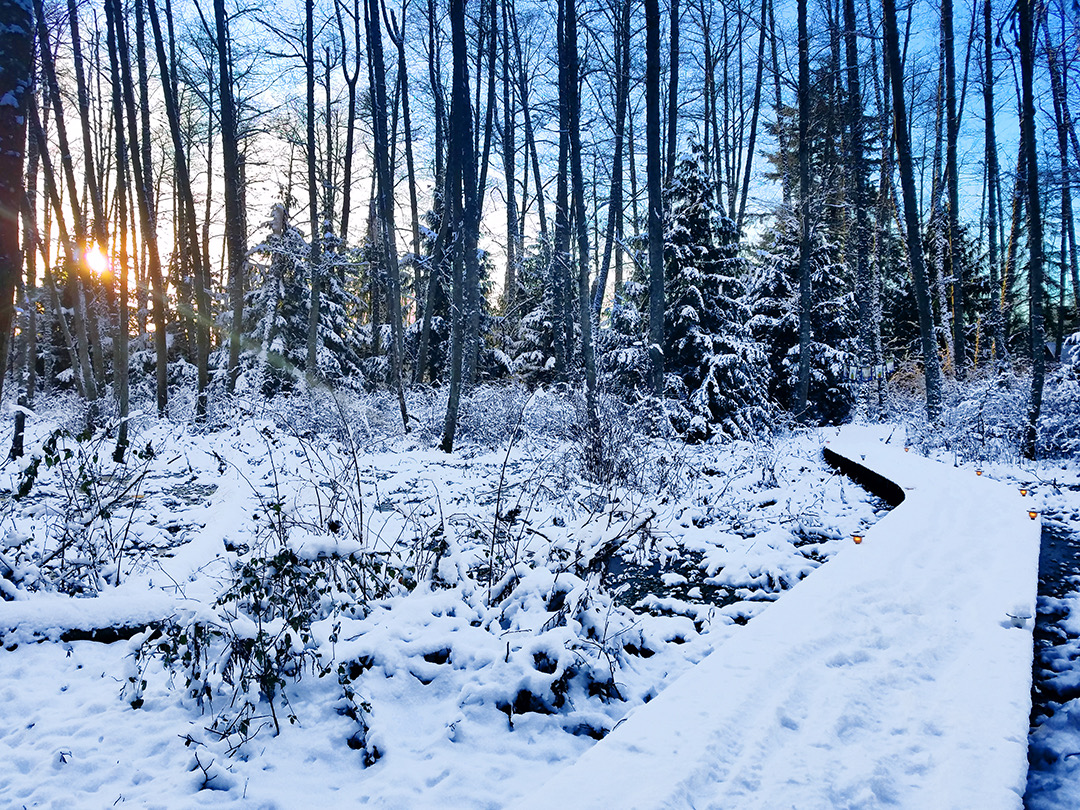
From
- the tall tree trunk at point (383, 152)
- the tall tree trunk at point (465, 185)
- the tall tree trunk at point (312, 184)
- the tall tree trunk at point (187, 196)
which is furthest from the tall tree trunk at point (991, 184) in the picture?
the tall tree trunk at point (187, 196)

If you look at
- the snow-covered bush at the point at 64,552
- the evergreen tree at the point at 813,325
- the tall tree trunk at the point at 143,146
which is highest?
the tall tree trunk at the point at 143,146

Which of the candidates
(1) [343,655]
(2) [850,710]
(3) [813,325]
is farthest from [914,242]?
(1) [343,655]

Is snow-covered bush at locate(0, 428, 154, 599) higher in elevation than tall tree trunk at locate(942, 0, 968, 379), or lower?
lower

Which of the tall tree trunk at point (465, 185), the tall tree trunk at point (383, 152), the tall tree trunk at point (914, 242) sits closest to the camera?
the tall tree trunk at point (465, 185)

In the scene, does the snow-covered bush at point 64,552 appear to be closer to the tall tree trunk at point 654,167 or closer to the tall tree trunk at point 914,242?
the tall tree trunk at point 654,167

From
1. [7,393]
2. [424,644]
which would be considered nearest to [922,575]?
[424,644]

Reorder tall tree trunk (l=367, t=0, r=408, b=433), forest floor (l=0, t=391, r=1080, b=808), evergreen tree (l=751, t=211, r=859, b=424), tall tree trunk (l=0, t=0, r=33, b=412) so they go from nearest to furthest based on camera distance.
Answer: forest floor (l=0, t=391, r=1080, b=808), tall tree trunk (l=0, t=0, r=33, b=412), tall tree trunk (l=367, t=0, r=408, b=433), evergreen tree (l=751, t=211, r=859, b=424)

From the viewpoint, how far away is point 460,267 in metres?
11.5

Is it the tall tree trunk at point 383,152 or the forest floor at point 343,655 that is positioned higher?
the tall tree trunk at point 383,152

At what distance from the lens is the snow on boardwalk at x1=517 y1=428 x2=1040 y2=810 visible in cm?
199

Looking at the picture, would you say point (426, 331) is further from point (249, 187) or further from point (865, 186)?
point (865, 186)

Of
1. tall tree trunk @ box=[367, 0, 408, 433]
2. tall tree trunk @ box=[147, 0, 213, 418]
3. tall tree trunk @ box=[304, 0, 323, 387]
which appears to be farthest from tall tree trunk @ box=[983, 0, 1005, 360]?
tall tree trunk @ box=[147, 0, 213, 418]

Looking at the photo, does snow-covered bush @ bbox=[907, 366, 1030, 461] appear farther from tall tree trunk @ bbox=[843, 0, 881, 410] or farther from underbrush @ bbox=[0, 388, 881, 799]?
tall tree trunk @ bbox=[843, 0, 881, 410]

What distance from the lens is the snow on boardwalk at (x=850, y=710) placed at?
78.4 inches
